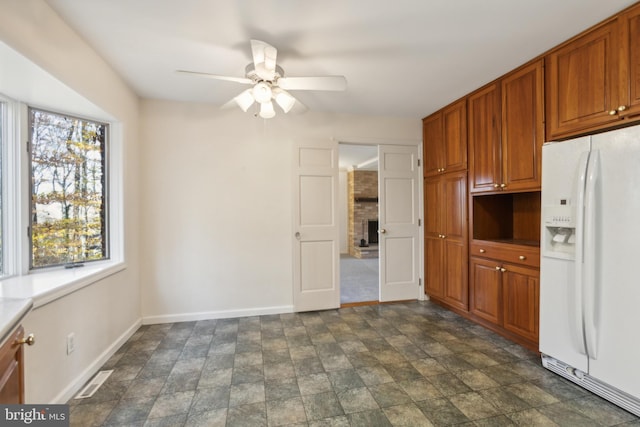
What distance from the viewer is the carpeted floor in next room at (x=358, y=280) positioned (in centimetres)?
398

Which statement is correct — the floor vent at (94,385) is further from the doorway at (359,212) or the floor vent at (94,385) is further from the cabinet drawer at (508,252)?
the doorway at (359,212)

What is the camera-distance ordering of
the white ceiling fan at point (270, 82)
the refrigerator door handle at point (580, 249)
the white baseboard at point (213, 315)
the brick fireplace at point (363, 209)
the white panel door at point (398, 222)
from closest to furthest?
the refrigerator door handle at point (580, 249)
the white ceiling fan at point (270, 82)
the white baseboard at point (213, 315)
the white panel door at point (398, 222)
the brick fireplace at point (363, 209)

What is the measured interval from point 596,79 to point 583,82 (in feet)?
0.26

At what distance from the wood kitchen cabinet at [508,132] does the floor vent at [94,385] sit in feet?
12.0

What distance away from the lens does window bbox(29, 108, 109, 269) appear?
2.00 m

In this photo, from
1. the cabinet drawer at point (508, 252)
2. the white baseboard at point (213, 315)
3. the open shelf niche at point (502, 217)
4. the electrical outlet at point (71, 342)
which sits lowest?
the white baseboard at point (213, 315)

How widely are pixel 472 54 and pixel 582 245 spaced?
163 centimetres

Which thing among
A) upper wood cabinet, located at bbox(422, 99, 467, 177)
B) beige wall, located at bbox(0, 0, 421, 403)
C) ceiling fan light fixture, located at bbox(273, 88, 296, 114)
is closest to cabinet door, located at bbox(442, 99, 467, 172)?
upper wood cabinet, located at bbox(422, 99, 467, 177)

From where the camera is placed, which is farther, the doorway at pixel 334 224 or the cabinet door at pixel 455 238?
the doorway at pixel 334 224

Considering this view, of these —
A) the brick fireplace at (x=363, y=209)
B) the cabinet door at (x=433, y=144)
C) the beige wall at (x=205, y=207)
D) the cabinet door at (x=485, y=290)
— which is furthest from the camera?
the brick fireplace at (x=363, y=209)

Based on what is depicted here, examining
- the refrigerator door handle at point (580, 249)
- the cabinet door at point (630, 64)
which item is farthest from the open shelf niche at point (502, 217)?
the cabinet door at point (630, 64)

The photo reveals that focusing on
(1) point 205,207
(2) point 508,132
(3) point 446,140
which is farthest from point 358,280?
(2) point 508,132

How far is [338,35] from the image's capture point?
1.91 m

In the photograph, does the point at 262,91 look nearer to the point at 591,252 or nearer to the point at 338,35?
the point at 338,35
